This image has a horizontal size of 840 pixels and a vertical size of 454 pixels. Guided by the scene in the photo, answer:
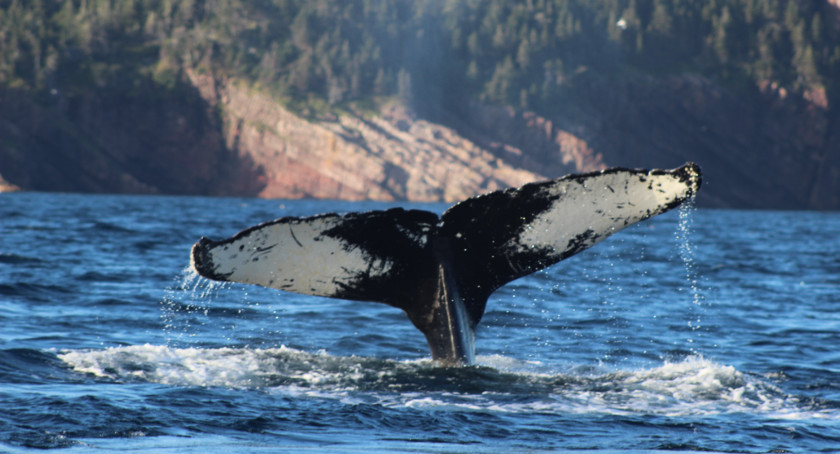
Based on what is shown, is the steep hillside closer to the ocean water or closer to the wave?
the ocean water

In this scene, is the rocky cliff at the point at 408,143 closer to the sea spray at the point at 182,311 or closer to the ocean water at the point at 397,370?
the ocean water at the point at 397,370

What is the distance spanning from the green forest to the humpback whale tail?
82.6 metres

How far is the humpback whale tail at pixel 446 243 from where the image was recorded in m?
5.04

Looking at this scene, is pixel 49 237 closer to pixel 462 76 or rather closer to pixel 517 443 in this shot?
pixel 517 443

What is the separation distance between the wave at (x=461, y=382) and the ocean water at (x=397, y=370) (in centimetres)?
3

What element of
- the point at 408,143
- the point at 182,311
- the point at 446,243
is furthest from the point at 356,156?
the point at 446,243

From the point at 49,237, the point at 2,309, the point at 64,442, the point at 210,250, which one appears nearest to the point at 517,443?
the point at 210,250

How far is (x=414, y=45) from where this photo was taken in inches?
4033

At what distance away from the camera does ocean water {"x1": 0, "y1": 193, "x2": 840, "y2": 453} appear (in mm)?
4816

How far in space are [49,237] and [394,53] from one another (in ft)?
274

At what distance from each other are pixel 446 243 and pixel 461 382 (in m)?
1.06

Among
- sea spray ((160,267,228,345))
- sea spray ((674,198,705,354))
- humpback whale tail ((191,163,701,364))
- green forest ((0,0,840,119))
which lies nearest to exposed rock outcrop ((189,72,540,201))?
green forest ((0,0,840,119))

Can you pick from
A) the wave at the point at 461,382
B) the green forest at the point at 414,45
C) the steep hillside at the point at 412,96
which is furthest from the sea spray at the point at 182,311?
the green forest at the point at 414,45

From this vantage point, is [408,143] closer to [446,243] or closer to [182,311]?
[182,311]
